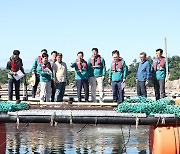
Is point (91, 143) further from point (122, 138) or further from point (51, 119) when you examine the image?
point (51, 119)

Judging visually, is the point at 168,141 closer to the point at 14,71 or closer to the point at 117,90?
the point at 117,90

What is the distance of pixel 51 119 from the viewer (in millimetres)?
10000

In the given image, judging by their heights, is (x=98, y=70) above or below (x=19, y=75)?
above

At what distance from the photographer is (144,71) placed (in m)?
17.0

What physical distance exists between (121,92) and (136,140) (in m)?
3.28

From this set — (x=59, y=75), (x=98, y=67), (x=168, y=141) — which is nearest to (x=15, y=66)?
(x=59, y=75)

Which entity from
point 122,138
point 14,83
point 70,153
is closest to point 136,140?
point 122,138

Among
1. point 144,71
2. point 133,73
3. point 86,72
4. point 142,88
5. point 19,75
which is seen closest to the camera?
point 144,71

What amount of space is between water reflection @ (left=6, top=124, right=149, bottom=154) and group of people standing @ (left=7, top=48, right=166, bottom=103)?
4.60 ft

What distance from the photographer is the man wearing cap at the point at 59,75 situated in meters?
17.3

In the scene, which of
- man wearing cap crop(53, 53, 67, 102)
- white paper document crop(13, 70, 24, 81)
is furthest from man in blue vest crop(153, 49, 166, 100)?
white paper document crop(13, 70, 24, 81)

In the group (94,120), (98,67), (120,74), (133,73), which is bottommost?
(94,120)

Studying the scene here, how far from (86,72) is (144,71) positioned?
1.76 m

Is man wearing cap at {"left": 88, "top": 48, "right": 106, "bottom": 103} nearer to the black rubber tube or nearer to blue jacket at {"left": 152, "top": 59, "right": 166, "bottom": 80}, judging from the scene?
blue jacket at {"left": 152, "top": 59, "right": 166, "bottom": 80}
